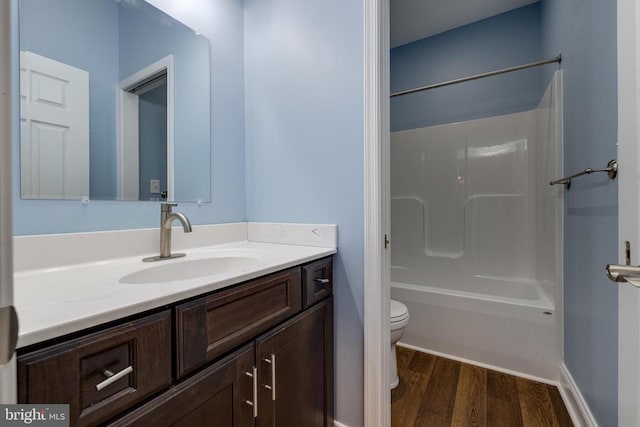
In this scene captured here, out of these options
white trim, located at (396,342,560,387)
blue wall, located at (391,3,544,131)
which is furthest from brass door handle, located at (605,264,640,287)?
blue wall, located at (391,3,544,131)

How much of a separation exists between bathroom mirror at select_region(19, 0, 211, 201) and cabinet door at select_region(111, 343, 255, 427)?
0.76m

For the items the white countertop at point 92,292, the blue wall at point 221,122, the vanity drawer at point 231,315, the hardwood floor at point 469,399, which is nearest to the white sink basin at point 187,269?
the white countertop at point 92,292

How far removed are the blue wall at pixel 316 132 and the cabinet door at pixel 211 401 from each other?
0.55 meters

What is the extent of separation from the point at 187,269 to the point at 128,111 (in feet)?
2.17

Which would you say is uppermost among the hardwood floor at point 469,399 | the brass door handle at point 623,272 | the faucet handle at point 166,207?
the faucet handle at point 166,207

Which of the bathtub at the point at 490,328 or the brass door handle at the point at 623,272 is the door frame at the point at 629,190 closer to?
the brass door handle at the point at 623,272

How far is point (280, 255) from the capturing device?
1135 millimetres

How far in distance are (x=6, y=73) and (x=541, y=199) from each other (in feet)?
8.92

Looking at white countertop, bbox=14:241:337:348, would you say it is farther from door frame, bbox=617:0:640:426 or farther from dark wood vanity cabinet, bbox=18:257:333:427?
door frame, bbox=617:0:640:426

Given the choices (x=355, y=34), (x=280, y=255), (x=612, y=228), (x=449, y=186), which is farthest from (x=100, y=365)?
(x=449, y=186)

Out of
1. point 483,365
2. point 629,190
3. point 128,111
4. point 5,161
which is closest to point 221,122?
point 128,111

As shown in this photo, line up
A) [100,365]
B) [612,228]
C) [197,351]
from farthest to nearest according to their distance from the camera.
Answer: [612,228]
[197,351]
[100,365]

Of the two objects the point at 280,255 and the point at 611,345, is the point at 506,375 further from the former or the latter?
the point at 280,255

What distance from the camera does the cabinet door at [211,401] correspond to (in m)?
0.61
